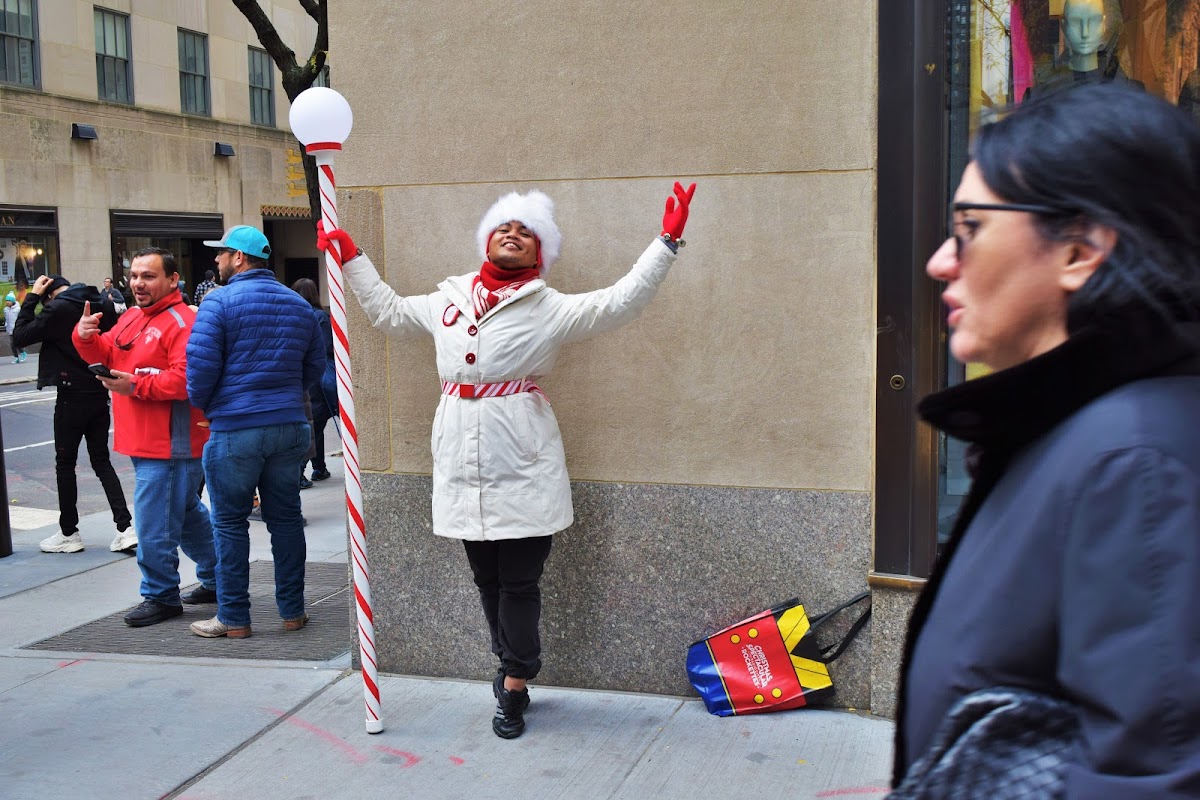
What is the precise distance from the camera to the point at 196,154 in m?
29.3

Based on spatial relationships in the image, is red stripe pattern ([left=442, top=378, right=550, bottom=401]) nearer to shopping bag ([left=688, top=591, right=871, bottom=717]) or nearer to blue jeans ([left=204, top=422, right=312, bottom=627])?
shopping bag ([left=688, top=591, right=871, bottom=717])

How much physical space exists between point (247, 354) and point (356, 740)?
2156 mm

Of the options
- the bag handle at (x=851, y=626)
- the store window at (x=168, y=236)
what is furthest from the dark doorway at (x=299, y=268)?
the bag handle at (x=851, y=626)

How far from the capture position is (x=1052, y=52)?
425 cm

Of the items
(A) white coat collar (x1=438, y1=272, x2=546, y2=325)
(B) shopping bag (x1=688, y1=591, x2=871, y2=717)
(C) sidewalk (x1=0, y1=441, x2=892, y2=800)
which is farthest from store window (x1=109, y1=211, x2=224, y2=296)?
(B) shopping bag (x1=688, y1=591, x2=871, y2=717)

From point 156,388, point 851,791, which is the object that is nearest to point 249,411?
point 156,388

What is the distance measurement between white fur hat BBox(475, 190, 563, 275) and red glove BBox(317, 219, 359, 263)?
0.50 metres

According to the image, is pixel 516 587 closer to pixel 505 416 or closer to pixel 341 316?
pixel 505 416

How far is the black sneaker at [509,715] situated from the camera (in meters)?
4.41

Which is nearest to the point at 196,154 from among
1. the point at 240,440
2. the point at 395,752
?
the point at 240,440

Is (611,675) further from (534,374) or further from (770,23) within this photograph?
(770,23)

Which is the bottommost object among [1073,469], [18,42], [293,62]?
[1073,469]

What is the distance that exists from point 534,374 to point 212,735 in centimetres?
192

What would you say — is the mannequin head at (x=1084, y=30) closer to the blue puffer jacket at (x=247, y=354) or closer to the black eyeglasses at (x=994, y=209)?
the black eyeglasses at (x=994, y=209)
